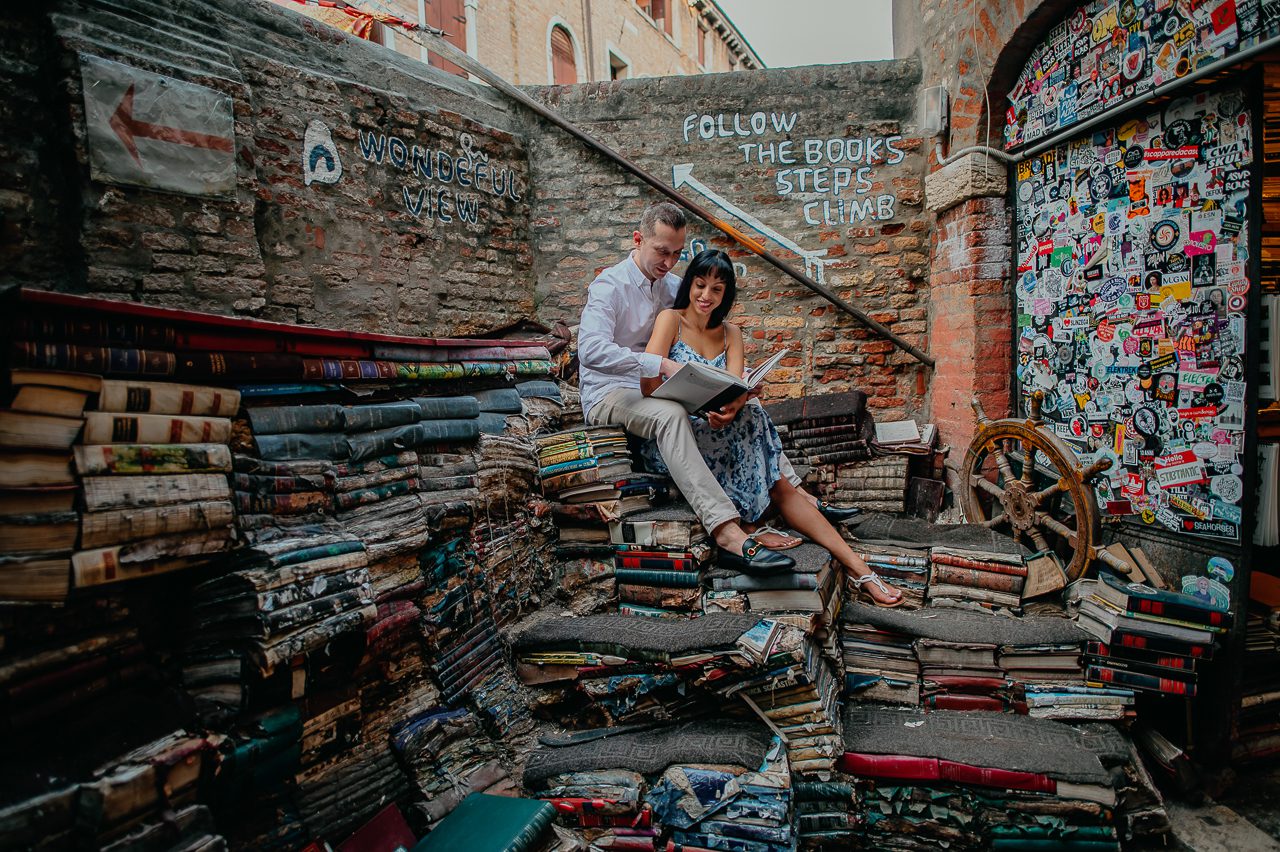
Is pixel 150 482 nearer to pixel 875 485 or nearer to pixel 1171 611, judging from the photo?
pixel 1171 611

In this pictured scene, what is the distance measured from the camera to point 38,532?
150 cm

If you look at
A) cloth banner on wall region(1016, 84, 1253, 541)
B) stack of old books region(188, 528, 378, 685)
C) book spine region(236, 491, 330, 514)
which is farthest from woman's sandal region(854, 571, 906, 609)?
book spine region(236, 491, 330, 514)

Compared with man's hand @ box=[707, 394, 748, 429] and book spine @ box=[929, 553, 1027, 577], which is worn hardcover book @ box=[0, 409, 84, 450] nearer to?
man's hand @ box=[707, 394, 748, 429]

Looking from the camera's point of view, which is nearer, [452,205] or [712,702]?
[712,702]

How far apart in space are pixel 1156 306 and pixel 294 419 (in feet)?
12.2

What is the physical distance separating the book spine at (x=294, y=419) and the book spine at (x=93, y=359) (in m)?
0.28

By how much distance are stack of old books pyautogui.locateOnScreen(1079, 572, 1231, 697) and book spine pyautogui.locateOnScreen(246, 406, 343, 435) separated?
3.16 m

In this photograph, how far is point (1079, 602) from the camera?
3086 millimetres

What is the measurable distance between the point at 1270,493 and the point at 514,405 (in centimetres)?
324

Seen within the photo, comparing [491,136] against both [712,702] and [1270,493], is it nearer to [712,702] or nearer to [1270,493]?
[712,702]

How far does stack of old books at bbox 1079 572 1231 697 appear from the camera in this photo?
2.75 metres

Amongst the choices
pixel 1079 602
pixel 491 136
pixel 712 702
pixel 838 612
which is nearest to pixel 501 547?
pixel 712 702

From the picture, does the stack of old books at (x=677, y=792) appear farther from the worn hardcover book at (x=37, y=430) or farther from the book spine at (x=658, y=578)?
the worn hardcover book at (x=37, y=430)

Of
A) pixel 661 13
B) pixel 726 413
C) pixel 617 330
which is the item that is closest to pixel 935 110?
pixel 617 330
